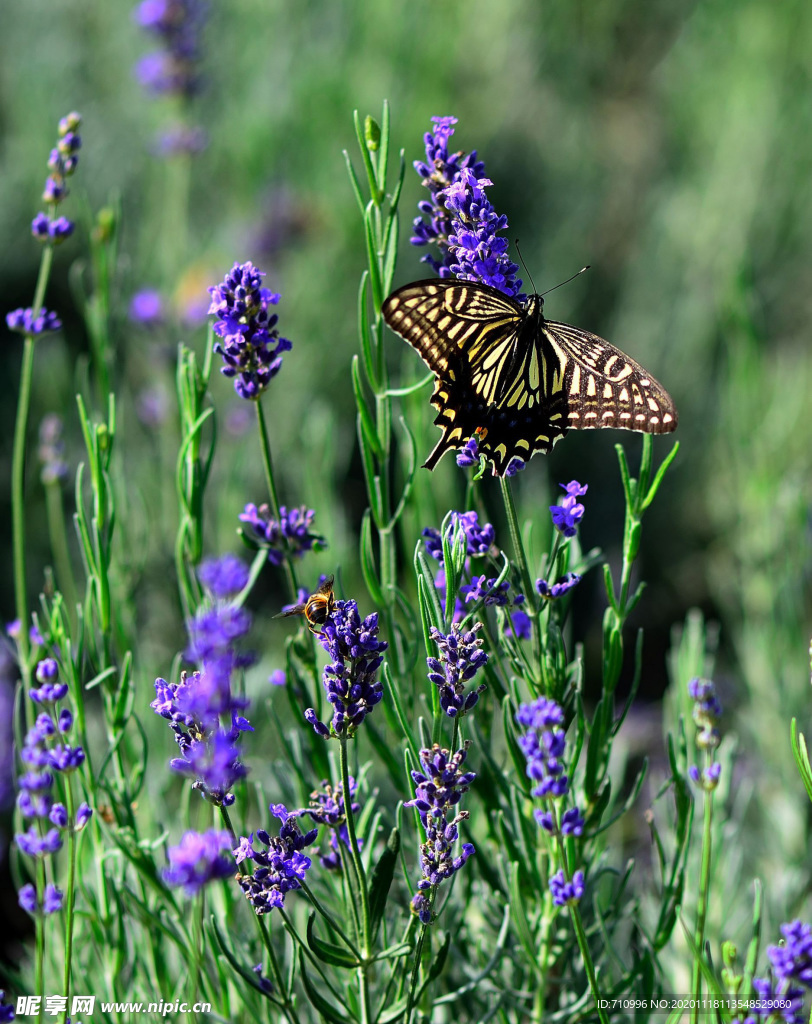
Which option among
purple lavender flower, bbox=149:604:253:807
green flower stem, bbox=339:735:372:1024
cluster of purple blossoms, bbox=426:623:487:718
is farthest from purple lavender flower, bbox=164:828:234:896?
cluster of purple blossoms, bbox=426:623:487:718

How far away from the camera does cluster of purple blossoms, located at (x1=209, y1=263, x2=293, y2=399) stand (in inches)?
37.5

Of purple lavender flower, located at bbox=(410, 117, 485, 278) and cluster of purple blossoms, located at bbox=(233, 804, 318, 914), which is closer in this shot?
cluster of purple blossoms, located at bbox=(233, 804, 318, 914)

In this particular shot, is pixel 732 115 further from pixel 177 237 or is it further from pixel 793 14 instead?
pixel 177 237

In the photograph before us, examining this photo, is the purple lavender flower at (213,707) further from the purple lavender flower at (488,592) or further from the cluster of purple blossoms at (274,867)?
the purple lavender flower at (488,592)

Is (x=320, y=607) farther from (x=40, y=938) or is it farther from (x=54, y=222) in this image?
(x=54, y=222)

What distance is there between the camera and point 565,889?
2.82 ft

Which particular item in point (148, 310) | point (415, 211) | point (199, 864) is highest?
point (415, 211)

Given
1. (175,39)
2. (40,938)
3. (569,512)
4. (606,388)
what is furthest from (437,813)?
(175,39)

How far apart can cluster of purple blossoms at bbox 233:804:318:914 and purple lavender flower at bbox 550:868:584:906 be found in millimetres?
240

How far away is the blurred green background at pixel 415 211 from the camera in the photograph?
2.91 m

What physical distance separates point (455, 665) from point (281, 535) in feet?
1.03

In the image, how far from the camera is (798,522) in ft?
5.61

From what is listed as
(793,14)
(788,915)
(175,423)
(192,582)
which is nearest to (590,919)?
(788,915)

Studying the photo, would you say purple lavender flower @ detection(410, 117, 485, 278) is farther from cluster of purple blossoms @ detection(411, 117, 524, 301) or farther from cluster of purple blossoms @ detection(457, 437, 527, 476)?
cluster of purple blossoms @ detection(457, 437, 527, 476)
